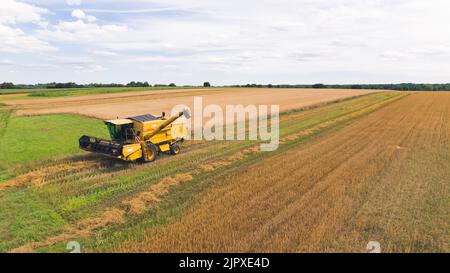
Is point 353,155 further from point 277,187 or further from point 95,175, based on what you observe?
point 95,175

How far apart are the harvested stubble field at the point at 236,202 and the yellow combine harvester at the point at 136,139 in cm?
66

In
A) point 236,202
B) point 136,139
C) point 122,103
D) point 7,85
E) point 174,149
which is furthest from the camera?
point 7,85

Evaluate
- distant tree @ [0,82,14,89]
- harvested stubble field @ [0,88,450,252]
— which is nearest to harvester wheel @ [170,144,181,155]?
harvested stubble field @ [0,88,450,252]

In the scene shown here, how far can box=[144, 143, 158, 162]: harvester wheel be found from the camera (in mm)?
13938

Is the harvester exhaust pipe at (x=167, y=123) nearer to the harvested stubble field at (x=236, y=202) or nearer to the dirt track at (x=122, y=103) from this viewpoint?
the harvested stubble field at (x=236, y=202)

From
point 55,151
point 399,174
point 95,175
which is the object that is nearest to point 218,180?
point 95,175

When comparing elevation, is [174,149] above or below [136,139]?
below

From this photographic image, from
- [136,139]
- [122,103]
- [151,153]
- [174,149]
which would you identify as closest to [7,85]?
[122,103]

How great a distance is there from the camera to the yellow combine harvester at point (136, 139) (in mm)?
13141

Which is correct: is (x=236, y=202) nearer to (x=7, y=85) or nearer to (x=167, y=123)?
(x=167, y=123)

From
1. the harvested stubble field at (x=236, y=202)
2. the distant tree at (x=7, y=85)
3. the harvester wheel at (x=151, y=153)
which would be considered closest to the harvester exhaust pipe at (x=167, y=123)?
the harvester wheel at (x=151, y=153)

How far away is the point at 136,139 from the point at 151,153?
3.08 ft

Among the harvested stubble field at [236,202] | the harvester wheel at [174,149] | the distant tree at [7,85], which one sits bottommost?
the harvested stubble field at [236,202]

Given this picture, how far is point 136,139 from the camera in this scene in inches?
548
